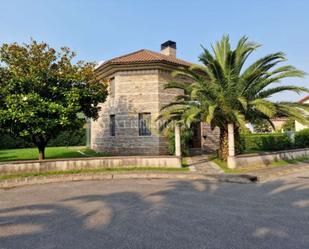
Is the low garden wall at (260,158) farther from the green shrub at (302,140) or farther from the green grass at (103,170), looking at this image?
the green shrub at (302,140)

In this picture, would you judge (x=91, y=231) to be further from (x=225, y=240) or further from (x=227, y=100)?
(x=227, y=100)

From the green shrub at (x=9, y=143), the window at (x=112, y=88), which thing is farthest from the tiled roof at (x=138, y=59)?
the green shrub at (x=9, y=143)

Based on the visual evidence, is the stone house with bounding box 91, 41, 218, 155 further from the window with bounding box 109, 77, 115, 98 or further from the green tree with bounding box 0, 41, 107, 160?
the green tree with bounding box 0, 41, 107, 160

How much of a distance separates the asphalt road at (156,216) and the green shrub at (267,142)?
12.5 metres

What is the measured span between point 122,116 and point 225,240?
13583 mm

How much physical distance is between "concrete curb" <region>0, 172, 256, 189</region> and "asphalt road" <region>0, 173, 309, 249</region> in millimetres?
848

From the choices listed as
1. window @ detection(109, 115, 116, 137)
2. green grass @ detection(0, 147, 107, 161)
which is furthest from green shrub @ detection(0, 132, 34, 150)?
window @ detection(109, 115, 116, 137)

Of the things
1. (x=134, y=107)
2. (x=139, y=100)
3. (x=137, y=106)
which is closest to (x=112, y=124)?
(x=134, y=107)

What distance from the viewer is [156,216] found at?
210 inches

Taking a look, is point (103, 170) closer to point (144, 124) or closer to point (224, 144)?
point (144, 124)

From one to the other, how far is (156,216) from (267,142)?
18254mm

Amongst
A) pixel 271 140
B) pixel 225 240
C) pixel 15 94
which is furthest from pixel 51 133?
pixel 271 140

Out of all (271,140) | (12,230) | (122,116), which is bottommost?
(12,230)

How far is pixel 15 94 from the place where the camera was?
396 inches
